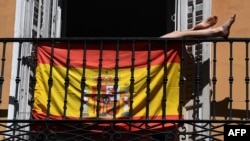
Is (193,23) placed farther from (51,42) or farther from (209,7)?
(51,42)

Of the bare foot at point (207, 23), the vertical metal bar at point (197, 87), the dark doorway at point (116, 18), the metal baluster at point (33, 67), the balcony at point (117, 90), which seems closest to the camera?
the balcony at point (117, 90)

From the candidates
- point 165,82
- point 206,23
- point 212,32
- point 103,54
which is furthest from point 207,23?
point 103,54

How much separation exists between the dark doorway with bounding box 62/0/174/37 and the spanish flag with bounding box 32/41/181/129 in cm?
446

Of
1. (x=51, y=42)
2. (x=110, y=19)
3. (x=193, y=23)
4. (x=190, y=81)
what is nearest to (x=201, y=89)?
(x=190, y=81)

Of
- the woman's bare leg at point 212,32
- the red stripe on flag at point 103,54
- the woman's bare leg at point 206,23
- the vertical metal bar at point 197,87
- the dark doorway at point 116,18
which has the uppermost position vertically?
the dark doorway at point 116,18

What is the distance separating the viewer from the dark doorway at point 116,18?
42.4 feet

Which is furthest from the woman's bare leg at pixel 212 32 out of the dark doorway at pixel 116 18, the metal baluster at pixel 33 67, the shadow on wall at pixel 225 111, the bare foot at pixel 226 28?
the dark doorway at pixel 116 18

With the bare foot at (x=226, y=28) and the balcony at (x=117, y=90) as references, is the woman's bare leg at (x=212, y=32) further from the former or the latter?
the balcony at (x=117, y=90)

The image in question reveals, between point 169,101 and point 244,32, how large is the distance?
1299 millimetres

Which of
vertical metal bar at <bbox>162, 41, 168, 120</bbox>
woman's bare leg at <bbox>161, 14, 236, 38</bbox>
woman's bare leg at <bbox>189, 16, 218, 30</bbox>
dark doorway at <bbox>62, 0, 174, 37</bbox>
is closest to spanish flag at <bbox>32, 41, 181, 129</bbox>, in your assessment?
vertical metal bar at <bbox>162, 41, 168, 120</bbox>

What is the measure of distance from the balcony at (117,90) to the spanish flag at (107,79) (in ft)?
0.04

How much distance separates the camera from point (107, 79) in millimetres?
8219

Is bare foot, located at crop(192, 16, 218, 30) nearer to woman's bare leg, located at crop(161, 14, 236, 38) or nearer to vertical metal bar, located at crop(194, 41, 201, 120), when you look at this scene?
woman's bare leg, located at crop(161, 14, 236, 38)

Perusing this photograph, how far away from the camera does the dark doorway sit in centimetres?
1294
